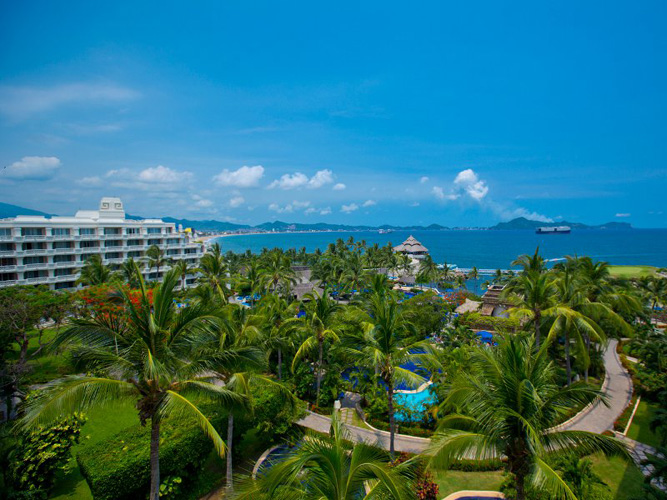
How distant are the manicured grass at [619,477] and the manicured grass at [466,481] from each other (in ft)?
13.3

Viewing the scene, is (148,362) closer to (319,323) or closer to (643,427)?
(319,323)

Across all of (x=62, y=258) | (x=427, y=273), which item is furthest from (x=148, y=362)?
(x=427, y=273)

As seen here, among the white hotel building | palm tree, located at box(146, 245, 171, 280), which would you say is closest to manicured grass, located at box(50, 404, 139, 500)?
the white hotel building

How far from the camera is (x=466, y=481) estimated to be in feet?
49.4

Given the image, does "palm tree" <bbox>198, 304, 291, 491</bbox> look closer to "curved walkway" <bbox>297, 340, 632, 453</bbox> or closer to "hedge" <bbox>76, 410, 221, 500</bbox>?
"hedge" <bbox>76, 410, 221, 500</bbox>

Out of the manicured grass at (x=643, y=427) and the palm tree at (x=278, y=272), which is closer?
the manicured grass at (x=643, y=427)

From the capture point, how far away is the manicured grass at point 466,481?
47.7ft

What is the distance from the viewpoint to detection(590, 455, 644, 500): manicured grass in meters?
14.1

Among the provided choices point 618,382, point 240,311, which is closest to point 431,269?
point 618,382

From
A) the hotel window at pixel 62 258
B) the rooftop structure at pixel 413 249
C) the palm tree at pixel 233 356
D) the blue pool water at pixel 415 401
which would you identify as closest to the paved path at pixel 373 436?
the blue pool water at pixel 415 401

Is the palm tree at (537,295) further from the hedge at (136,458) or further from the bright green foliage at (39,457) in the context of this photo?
the bright green foliage at (39,457)

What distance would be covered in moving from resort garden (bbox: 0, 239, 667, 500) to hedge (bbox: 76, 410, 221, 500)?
59mm

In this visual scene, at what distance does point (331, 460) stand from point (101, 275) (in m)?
40.6

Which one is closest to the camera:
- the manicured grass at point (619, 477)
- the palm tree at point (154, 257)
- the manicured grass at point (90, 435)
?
the manicured grass at point (619, 477)
